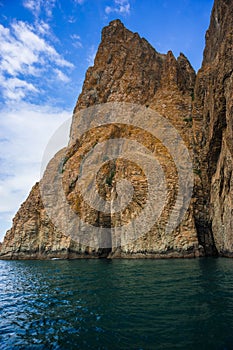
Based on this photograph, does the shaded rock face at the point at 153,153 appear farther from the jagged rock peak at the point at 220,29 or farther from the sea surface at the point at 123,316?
the sea surface at the point at 123,316

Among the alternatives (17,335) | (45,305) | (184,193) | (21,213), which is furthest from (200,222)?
(21,213)

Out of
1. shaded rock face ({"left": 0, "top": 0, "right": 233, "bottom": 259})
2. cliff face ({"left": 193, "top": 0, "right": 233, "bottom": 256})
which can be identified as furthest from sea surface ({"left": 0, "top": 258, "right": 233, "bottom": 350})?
shaded rock face ({"left": 0, "top": 0, "right": 233, "bottom": 259})

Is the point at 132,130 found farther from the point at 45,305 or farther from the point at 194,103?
the point at 45,305

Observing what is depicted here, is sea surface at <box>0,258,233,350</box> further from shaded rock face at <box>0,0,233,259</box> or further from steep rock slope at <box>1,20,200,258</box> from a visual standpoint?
steep rock slope at <box>1,20,200,258</box>

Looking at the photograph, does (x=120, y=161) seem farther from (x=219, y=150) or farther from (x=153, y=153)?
(x=219, y=150)

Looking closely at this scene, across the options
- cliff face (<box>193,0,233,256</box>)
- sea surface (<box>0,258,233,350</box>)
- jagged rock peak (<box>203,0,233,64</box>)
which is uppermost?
jagged rock peak (<box>203,0,233,64</box>)

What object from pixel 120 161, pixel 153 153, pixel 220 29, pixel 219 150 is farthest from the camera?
pixel 120 161

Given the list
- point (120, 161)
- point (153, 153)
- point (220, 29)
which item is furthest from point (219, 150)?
point (220, 29)

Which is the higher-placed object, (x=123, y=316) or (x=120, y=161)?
(x=120, y=161)

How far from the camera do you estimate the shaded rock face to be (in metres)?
33.0

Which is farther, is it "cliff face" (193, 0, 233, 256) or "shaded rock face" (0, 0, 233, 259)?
"shaded rock face" (0, 0, 233, 259)

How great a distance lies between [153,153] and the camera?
4272 centimetres

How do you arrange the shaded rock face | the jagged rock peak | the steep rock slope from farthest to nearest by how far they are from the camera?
the steep rock slope, the shaded rock face, the jagged rock peak

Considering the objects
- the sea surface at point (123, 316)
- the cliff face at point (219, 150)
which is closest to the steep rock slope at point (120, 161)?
the cliff face at point (219, 150)
